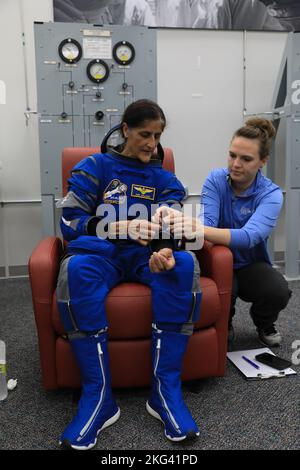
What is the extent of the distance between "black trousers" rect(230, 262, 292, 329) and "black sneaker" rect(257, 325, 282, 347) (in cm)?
6

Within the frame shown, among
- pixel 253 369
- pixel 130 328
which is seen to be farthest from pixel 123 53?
pixel 253 369

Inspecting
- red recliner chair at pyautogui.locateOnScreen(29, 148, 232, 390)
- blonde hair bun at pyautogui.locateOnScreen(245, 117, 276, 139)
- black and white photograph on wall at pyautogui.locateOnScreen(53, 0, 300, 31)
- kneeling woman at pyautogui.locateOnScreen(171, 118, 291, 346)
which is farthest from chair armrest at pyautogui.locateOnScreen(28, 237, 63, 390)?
black and white photograph on wall at pyautogui.locateOnScreen(53, 0, 300, 31)

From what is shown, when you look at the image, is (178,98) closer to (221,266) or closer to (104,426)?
(221,266)

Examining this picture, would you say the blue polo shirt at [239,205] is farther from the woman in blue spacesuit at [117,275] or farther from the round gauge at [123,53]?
the round gauge at [123,53]

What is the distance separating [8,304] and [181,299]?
153 cm

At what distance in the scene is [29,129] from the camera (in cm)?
282

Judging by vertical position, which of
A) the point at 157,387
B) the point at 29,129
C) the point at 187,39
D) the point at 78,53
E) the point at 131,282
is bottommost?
the point at 157,387

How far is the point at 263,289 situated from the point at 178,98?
178 centimetres

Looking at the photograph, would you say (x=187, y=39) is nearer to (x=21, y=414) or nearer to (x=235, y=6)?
(x=235, y=6)

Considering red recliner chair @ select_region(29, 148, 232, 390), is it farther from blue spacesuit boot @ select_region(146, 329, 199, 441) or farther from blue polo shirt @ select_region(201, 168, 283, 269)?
blue polo shirt @ select_region(201, 168, 283, 269)

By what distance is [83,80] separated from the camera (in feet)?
7.90

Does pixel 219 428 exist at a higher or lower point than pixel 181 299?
lower
